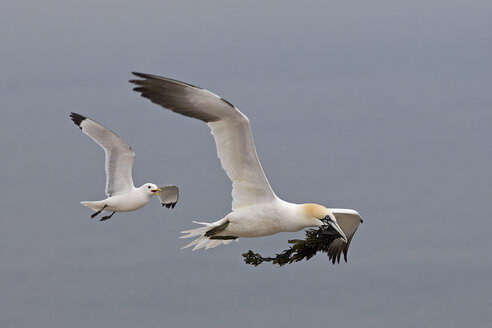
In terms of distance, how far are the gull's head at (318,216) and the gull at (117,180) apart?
885 cm

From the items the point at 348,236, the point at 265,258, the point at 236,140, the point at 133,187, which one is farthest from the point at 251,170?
the point at 133,187

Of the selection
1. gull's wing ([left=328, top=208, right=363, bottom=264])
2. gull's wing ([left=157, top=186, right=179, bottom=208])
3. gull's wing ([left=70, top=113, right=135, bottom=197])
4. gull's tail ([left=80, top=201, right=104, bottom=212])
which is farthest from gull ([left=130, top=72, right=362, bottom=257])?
gull's wing ([left=157, top=186, right=179, bottom=208])

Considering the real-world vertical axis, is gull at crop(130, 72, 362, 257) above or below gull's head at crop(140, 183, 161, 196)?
below

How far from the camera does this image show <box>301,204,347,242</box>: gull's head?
13.3 meters

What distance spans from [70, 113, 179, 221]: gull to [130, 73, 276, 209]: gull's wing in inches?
327

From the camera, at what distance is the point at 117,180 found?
859 inches

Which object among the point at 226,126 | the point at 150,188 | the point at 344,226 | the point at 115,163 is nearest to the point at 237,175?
the point at 226,126

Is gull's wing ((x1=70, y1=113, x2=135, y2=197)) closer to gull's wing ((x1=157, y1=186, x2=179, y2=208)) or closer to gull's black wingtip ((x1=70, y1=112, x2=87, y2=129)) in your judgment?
gull's black wingtip ((x1=70, y1=112, x2=87, y2=129))

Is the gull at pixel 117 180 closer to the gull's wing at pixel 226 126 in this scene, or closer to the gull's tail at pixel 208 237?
the gull's tail at pixel 208 237

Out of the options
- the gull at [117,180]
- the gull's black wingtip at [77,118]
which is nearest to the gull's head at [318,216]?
the gull at [117,180]

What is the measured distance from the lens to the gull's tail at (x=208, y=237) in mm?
13711

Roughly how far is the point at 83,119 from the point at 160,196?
278 centimetres

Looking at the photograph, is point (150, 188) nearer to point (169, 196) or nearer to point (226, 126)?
point (169, 196)

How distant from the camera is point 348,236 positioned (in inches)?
624
